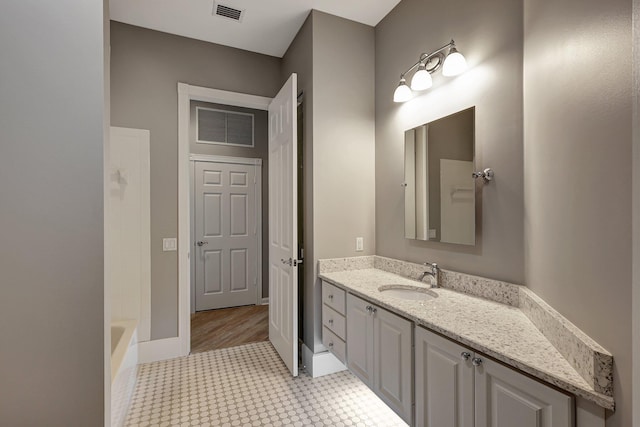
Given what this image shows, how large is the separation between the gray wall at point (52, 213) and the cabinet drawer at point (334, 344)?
1431mm

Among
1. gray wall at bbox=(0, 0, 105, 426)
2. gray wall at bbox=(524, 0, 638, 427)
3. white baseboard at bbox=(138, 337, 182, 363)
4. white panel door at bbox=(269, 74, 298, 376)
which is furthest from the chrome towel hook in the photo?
white baseboard at bbox=(138, 337, 182, 363)

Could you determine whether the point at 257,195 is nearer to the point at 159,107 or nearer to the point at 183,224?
the point at 183,224

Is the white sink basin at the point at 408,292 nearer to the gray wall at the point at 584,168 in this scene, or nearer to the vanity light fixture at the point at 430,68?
the gray wall at the point at 584,168

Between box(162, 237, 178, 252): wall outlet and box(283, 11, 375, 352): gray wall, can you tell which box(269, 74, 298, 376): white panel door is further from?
→ box(162, 237, 178, 252): wall outlet

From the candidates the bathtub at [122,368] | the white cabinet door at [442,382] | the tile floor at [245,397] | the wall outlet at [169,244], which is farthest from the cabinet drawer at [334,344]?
the wall outlet at [169,244]

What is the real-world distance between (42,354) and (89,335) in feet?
0.42

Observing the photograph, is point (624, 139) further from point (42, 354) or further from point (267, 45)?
point (267, 45)

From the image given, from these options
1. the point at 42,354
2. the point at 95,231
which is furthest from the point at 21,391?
the point at 95,231

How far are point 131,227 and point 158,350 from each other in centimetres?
113

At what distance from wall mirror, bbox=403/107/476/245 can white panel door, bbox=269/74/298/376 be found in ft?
2.84

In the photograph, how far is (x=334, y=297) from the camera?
215cm

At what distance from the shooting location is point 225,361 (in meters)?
2.61

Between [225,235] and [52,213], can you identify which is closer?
[52,213]

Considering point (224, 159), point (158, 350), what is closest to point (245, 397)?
point (158, 350)
